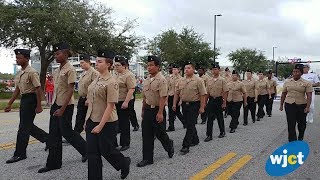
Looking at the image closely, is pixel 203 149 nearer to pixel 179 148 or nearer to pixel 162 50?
pixel 179 148

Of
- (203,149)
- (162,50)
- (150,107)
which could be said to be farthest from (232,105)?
(162,50)

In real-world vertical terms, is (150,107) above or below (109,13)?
below

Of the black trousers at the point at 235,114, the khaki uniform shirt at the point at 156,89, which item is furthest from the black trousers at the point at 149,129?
Answer: the black trousers at the point at 235,114

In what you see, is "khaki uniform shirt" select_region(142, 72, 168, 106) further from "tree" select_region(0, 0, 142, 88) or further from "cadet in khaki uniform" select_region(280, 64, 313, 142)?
"tree" select_region(0, 0, 142, 88)

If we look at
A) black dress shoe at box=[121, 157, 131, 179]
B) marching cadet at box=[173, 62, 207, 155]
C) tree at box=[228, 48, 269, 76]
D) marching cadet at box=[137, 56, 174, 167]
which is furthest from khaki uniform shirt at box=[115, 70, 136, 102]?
tree at box=[228, 48, 269, 76]

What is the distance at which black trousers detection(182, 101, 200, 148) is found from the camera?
727cm

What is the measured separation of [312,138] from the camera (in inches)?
363

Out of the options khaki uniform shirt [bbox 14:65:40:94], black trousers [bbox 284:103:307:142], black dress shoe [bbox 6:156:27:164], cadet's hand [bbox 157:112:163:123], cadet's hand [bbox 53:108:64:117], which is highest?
khaki uniform shirt [bbox 14:65:40:94]

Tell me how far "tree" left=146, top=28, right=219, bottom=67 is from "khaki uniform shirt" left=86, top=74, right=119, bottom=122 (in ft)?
105

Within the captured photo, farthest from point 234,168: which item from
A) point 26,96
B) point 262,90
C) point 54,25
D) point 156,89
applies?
point 54,25

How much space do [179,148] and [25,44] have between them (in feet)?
60.7

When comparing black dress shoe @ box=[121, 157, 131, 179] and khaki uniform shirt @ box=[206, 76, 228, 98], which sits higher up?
khaki uniform shirt @ box=[206, 76, 228, 98]

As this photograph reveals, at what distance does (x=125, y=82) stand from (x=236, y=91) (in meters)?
4.28

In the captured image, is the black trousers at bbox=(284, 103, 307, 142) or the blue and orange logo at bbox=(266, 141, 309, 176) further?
the black trousers at bbox=(284, 103, 307, 142)
